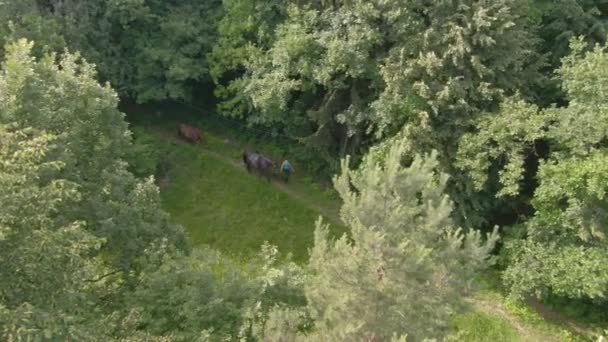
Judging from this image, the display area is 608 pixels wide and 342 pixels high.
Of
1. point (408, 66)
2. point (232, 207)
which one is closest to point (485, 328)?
point (408, 66)

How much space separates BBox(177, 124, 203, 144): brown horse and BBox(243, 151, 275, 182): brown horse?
11.5 ft

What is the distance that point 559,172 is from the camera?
816 inches

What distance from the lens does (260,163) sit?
29156mm

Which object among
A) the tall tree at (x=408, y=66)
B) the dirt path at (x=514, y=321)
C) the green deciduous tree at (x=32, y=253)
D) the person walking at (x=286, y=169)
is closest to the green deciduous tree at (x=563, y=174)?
the dirt path at (x=514, y=321)

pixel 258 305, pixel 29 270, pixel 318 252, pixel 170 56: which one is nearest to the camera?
pixel 29 270

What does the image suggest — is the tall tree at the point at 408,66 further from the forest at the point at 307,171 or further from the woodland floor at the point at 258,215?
the woodland floor at the point at 258,215

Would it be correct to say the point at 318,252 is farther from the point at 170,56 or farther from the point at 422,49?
the point at 170,56

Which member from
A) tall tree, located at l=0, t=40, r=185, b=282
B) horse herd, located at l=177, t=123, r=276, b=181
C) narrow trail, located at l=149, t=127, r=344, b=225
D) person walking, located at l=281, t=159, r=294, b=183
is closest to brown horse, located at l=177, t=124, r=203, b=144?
narrow trail, located at l=149, t=127, r=344, b=225

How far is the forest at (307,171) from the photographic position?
11.8 metres

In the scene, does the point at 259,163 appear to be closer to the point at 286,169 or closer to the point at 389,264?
the point at 286,169

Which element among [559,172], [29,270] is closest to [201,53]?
[559,172]

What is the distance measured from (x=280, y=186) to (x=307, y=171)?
6.12 ft

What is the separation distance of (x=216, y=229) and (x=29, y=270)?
16142 millimetres

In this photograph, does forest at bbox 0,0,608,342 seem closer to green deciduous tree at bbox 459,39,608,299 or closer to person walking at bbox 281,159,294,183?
green deciduous tree at bbox 459,39,608,299
